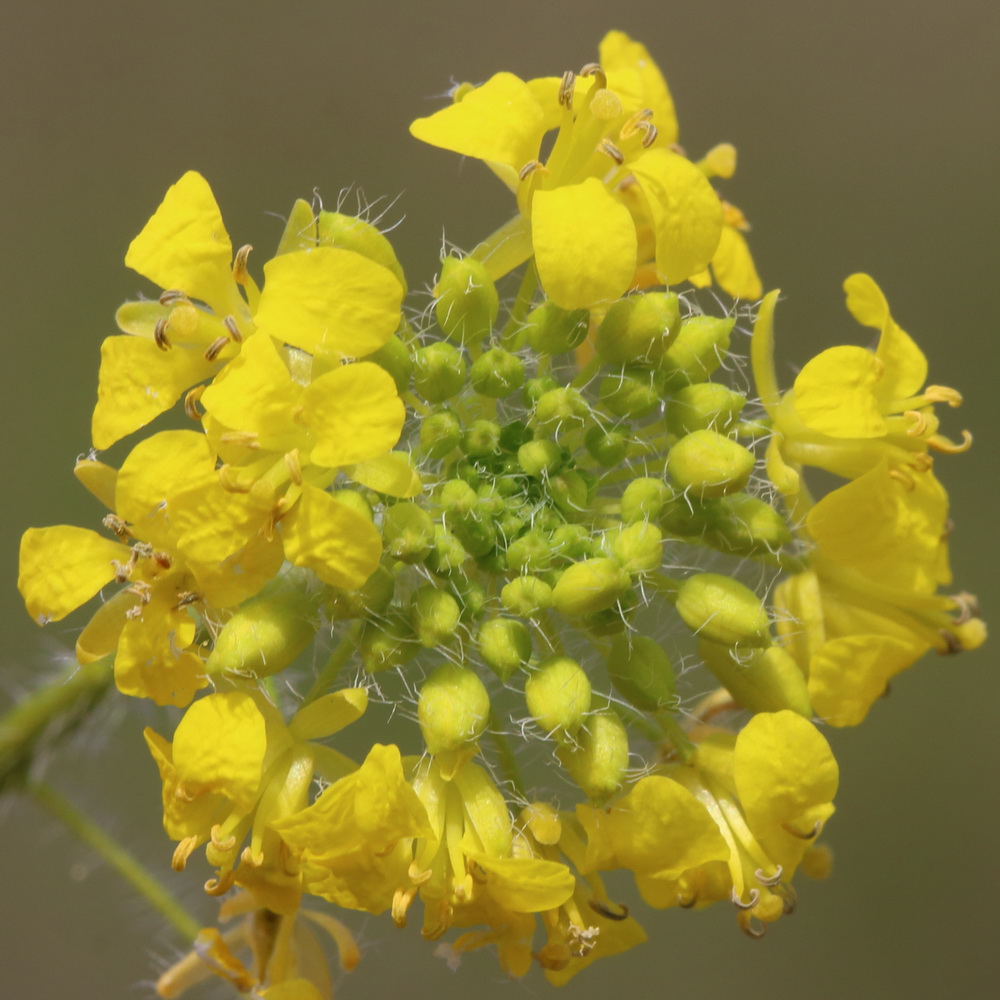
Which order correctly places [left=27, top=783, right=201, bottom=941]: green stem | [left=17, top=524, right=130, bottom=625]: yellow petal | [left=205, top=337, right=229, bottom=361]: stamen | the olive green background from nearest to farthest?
1. [left=205, top=337, right=229, bottom=361]: stamen
2. [left=17, top=524, right=130, bottom=625]: yellow petal
3. [left=27, top=783, right=201, bottom=941]: green stem
4. the olive green background

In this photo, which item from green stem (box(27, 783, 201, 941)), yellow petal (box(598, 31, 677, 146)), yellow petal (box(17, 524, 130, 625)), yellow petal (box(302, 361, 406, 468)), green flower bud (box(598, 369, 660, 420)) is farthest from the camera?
green stem (box(27, 783, 201, 941))

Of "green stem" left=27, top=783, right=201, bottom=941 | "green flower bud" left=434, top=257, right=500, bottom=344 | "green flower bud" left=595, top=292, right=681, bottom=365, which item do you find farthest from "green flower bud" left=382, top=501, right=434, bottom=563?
"green stem" left=27, top=783, right=201, bottom=941

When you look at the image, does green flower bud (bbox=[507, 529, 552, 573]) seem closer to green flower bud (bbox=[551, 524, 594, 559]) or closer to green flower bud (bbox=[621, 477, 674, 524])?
green flower bud (bbox=[551, 524, 594, 559])

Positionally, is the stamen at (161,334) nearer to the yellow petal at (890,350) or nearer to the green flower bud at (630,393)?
the green flower bud at (630,393)

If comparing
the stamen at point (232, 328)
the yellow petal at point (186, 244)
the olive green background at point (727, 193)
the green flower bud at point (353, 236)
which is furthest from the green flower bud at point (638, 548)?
the olive green background at point (727, 193)

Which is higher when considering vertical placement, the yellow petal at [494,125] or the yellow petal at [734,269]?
the yellow petal at [494,125]

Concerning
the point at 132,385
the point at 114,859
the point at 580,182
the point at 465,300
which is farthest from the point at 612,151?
the point at 114,859
